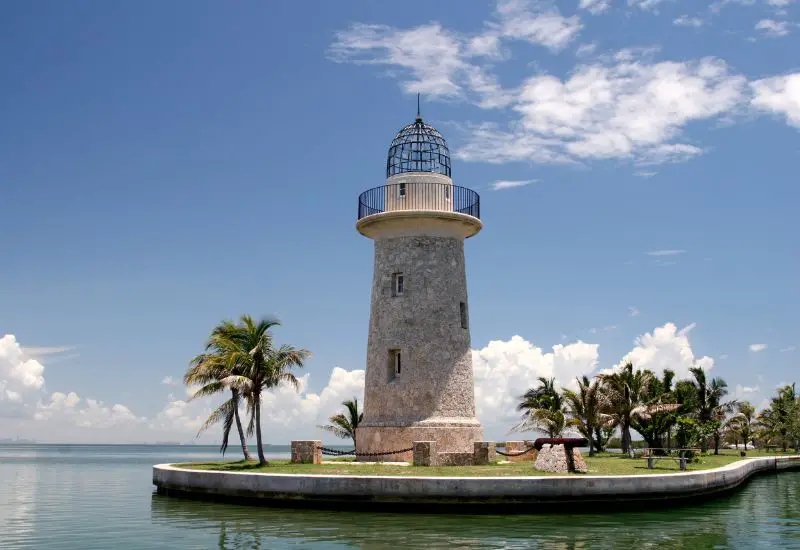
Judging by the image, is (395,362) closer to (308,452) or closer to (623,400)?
(308,452)

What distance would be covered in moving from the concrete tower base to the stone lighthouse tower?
37 millimetres

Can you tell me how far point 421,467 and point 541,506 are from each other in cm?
511

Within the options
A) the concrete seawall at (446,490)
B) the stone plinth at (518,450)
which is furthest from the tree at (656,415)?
the concrete seawall at (446,490)

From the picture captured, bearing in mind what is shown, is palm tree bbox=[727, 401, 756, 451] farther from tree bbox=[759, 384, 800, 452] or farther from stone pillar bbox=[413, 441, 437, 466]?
stone pillar bbox=[413, 441, 437, 466]

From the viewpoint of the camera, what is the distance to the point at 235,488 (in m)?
24.7

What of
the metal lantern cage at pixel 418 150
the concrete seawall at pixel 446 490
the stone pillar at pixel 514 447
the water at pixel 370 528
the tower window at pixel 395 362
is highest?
the metal lantern cage at pixel 418 150

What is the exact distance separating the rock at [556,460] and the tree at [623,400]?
17794mm

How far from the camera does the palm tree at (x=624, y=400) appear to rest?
1705 inches

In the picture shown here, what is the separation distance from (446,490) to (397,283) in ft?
36.8

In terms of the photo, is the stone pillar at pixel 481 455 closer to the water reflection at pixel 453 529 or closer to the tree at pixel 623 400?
the water reflection at pixel 453 529

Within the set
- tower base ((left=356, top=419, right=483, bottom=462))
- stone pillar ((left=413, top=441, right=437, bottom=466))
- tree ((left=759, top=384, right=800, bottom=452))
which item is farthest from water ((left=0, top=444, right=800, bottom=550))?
tree ((left=759, top=384, right=800, bottom=452))

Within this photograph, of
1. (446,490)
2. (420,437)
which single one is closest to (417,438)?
(420,437)

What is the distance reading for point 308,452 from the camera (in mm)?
30031

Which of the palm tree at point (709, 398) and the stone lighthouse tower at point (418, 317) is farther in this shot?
the palm tree at point (709, 398)
